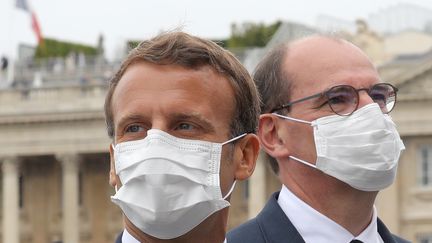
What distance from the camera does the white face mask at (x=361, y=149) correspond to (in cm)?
664

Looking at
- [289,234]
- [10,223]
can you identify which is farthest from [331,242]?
[10,223]

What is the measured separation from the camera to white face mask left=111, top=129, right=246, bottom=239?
16.8ft

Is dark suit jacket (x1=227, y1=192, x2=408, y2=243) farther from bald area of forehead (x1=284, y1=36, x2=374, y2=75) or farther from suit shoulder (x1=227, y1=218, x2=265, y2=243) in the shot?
bald area of forehead (x1=284, y1=36, x2=374, y2=75)

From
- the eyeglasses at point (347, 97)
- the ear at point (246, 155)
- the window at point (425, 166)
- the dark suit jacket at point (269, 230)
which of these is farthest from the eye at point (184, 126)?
the window at point (425, 166)

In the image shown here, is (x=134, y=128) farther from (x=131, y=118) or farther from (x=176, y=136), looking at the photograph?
(x=176, y=136)

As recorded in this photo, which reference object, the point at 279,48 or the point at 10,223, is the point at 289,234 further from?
the point at 10,223

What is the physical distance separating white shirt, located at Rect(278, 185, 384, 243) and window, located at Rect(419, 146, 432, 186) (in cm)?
4531

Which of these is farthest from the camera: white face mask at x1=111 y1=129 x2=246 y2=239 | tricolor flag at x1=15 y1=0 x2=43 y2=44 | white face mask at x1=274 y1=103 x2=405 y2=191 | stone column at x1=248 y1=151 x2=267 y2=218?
tricolor flag at x1=15 y1=0 x2=43 y2=44

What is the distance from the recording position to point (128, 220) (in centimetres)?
533

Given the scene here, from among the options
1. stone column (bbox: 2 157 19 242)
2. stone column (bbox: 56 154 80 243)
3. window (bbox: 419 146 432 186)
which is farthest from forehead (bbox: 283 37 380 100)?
stone column (bbox: 2 157 19 242)

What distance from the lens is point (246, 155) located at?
5594 millimetres

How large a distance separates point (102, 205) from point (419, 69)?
1529 cm

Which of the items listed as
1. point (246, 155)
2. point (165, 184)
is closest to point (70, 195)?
point (246, 155)

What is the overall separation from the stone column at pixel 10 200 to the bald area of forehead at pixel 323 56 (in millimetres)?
48755
